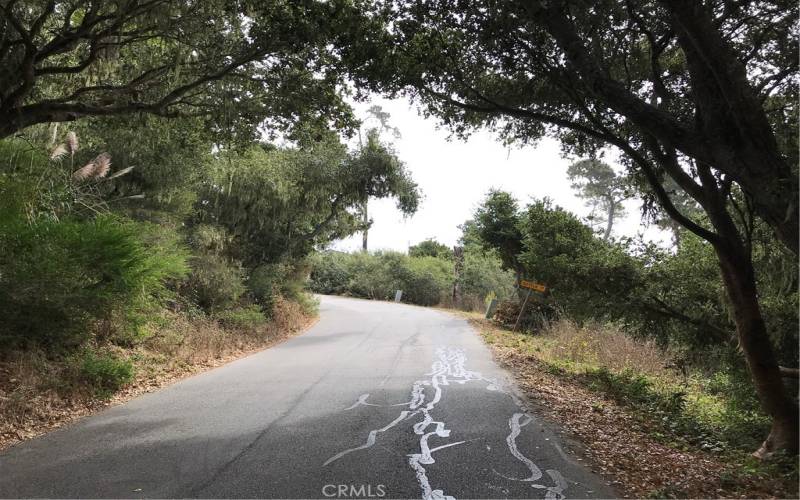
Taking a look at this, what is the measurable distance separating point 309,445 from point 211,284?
1095 centimetres

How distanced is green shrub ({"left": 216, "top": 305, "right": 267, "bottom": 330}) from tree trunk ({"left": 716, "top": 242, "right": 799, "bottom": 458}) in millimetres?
12940

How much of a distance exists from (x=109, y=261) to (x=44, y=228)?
1055 millimetres

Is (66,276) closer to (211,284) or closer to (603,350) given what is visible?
(211,284)

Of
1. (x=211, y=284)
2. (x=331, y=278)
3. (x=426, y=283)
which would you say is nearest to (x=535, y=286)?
(x=211, y=284)

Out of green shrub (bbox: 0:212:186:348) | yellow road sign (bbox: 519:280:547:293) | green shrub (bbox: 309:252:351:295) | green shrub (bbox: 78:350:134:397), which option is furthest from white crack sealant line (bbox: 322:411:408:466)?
green shrub (bbox: 309:252:351:295)

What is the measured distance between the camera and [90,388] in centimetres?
814

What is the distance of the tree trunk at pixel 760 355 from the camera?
240 inches

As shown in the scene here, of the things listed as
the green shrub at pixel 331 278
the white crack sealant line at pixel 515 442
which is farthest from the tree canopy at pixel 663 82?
the green shrub at pixel 331 278

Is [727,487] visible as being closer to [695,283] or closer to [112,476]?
[695,283]

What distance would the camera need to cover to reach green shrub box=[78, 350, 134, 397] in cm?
830

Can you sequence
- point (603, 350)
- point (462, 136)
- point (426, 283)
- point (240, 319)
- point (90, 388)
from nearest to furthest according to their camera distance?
point (90, 388)
point (462, 136)
point (603, 350)
point (240, 319)
point (426, 283)

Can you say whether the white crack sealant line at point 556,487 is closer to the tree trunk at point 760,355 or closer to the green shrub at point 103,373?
the tree trunk at point 760,355

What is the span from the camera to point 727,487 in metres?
4.97

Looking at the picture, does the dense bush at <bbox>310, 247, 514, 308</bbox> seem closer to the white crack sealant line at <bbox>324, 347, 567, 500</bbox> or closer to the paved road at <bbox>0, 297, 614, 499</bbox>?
the white crack sealant line at <bbox>324, 347, 567, 500</bbox>
